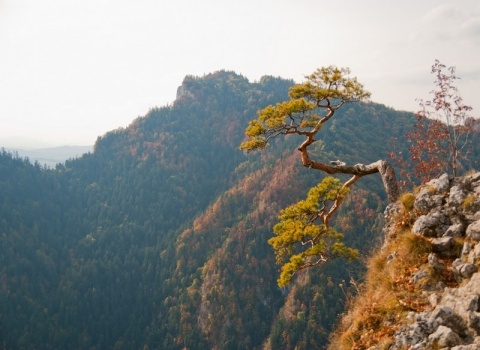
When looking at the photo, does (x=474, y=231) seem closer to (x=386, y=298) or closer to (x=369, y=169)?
(x=386, y=298)

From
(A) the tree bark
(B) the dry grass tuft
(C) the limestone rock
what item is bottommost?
(B) the dry grass tuft

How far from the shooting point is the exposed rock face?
9086 mm

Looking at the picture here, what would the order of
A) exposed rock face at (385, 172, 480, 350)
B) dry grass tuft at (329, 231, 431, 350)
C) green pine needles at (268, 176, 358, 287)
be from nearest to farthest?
exposed rock face at (385, 172, 480, 350), dry grass tuft at (329, 231, 431, 350), green pine needles at (268, 176, 358, 287)

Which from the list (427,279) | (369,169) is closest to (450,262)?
(427,279)

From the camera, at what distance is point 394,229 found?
14.7 m

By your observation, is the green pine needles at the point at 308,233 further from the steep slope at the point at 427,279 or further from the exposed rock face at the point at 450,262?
the exposed rock face at the point at 450,262

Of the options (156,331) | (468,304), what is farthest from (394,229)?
(156,331)

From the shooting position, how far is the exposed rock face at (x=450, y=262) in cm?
909

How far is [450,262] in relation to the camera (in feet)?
38.6

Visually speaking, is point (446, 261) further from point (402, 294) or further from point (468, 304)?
point (468, 304)

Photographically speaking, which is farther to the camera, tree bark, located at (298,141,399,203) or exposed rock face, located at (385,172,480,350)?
tree bark, located at (298,141,399,203)

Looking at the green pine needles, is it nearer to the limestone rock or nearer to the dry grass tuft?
the dry grass tuft

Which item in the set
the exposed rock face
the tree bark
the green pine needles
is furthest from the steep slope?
the green pine needles

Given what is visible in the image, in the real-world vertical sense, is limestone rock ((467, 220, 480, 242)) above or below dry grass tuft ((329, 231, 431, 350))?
above
